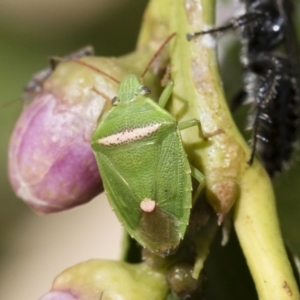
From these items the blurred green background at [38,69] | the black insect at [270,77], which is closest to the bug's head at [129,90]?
the black insect at [270,77]

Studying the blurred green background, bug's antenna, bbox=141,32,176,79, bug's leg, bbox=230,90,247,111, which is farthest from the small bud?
the blurred green background

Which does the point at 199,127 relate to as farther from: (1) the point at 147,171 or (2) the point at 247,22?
(2) the point at 247,22

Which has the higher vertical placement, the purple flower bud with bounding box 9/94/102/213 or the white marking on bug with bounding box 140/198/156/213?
the purple flower bud with bounding box 9/94/102/213

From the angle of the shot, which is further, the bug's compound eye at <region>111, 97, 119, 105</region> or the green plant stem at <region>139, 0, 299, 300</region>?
the bug's compound eye at <region>111, 97, 119, 105</region>

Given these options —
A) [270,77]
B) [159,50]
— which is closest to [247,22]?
[270,77]

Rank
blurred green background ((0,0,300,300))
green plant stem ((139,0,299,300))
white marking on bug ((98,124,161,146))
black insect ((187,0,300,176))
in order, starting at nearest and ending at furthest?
green plant stem ((139,0,299,300))
white marking on bug ((98,124,161,146))
black insect ((187,0,300,176))
blurred green background ((0,0,300,300))

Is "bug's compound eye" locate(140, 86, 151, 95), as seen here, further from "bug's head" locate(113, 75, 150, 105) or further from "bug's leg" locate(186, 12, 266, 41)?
"bug's leg" locate(186, 12, 266, 41)

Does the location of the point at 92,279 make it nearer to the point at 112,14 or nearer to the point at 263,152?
the point at 263,152

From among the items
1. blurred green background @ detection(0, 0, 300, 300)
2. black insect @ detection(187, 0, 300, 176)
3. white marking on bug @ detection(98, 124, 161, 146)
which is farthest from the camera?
blurred green background @ detection(0, 0, 300, 300)
